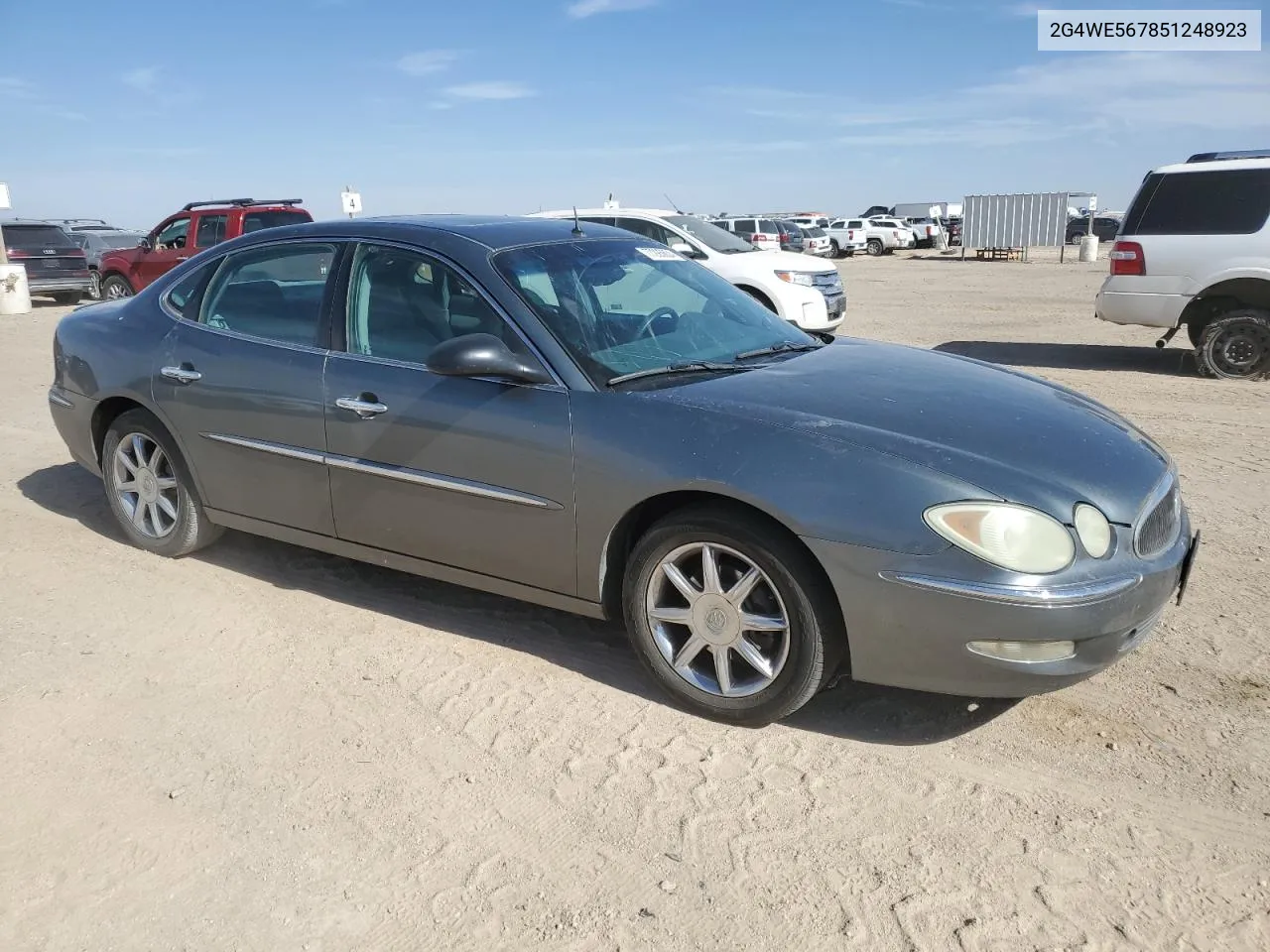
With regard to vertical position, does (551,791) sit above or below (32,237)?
below

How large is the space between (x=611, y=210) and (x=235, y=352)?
9666mm

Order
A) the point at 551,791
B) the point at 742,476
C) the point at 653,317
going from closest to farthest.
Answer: the point at 551,791
the point at 742,476
the point at 653,317

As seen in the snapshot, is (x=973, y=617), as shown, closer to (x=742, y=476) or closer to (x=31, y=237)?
(x=742, y=476)

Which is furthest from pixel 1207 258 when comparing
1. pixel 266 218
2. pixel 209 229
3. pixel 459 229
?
pixel 209 229

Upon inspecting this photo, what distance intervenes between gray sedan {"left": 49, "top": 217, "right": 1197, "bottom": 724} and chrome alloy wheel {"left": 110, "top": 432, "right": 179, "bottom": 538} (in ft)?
0.07

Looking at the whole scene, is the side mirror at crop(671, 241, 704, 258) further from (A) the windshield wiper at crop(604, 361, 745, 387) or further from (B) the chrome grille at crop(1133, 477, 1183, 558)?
(B) the chrome grille at crop(1133, 477, 1183, 558)

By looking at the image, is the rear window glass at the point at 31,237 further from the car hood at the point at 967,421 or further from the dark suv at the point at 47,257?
the car hood at the point at 967,421


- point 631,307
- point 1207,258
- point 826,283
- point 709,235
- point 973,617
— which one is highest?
point 709,235

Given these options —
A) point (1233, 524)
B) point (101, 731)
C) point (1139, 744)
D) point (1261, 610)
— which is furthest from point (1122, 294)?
point (101, 731)

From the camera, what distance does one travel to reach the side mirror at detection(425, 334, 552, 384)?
3.71m

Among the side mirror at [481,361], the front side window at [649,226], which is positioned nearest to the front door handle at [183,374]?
the side mirror at [481,361]

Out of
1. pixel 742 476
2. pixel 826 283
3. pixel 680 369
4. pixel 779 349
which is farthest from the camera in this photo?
pixel 826 283

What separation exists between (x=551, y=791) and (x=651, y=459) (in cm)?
109

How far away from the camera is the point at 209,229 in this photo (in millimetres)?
17109
